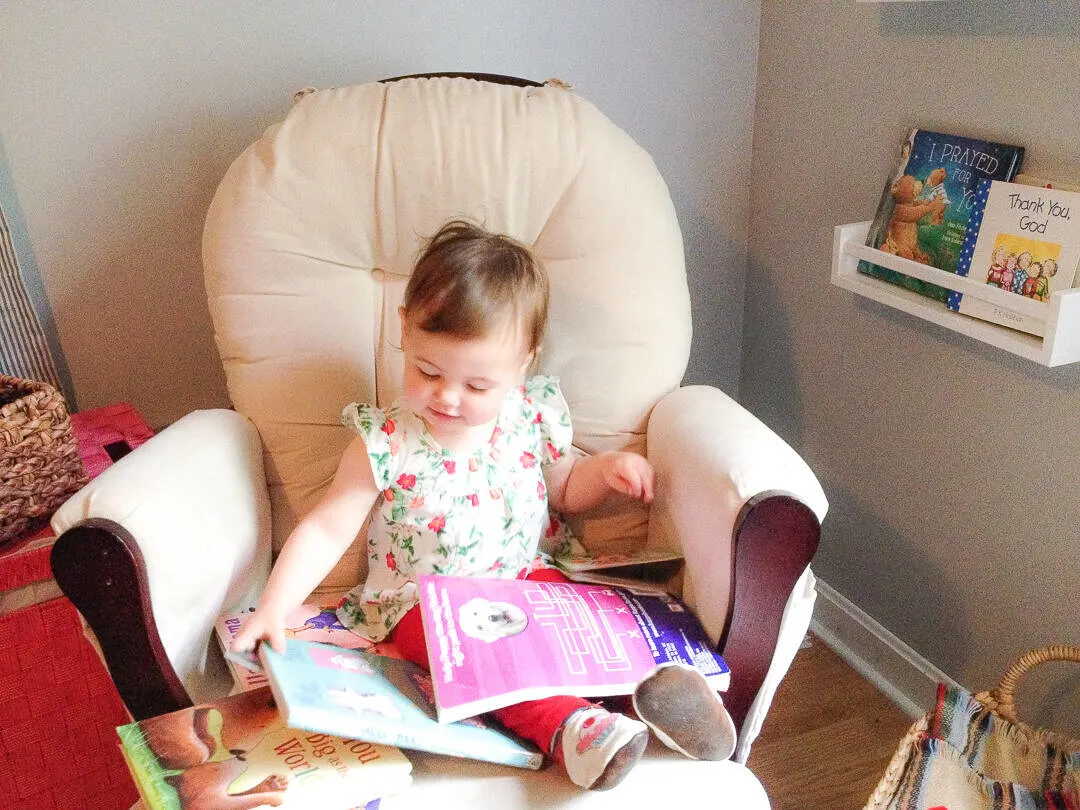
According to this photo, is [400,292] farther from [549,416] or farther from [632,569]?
[632,569]

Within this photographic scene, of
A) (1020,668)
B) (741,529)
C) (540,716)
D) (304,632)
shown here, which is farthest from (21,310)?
(1020,668)

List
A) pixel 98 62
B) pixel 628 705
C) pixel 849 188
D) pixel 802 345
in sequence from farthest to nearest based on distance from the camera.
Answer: pixel 802 345
pixel 849 188
pixel 98 62
pixel 628 705

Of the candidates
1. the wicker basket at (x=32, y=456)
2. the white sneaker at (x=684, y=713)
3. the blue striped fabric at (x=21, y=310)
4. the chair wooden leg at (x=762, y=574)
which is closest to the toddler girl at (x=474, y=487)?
the white sneaker at (x=684, y=713)

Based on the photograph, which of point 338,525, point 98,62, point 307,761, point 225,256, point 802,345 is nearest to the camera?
point 307,761

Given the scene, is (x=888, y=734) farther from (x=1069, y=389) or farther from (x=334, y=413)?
(x=334, y=413)

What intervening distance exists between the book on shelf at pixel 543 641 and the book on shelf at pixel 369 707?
0.10 ft

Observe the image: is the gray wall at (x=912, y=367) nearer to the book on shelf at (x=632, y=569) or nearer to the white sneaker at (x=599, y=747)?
the book on shelf at (x=632, y=569)

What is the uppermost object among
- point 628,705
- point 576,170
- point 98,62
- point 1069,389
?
point 98,62

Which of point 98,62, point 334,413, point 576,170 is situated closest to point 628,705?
point 334,413

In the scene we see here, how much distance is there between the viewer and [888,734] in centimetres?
164

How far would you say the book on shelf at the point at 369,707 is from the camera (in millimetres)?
966

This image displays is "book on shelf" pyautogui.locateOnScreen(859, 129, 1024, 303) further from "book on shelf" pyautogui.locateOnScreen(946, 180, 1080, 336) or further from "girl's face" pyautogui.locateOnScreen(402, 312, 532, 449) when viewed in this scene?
"girl's face" pyautogui.locateOnScreen(402, 312, 532, 449)

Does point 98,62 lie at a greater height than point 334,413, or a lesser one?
greater

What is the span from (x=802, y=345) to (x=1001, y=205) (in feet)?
1.91
